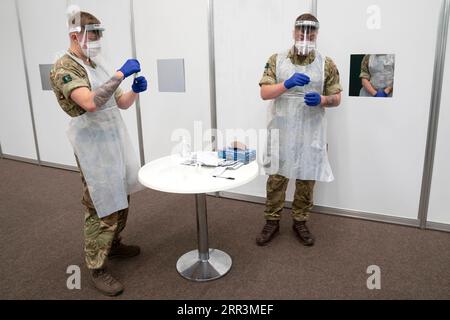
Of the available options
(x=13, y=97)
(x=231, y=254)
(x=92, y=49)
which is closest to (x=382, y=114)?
(x=231, y=254)

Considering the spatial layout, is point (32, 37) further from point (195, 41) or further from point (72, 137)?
point (72, 137)

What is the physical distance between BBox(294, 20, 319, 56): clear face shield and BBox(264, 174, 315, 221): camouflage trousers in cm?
80

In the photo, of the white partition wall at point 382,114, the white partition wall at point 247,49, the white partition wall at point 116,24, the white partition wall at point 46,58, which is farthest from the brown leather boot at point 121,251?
the white partition wall at point 46,58

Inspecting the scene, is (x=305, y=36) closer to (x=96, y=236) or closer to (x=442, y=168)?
(x=442, y=168)

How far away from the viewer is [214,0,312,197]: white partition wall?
2.66m

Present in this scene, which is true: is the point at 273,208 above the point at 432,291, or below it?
above

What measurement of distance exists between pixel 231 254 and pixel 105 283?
77 centimetres

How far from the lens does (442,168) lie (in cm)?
246

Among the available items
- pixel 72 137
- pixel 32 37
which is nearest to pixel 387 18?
pixel 72 137

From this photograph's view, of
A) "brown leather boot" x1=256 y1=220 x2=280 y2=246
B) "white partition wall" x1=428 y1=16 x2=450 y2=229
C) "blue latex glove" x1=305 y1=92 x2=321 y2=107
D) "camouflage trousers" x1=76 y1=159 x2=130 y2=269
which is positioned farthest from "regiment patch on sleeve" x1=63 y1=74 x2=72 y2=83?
"white partition wall" x1=428 y1=16 x2=450 y2=229

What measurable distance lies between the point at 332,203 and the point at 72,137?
194 cm

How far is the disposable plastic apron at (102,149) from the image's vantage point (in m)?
1.81

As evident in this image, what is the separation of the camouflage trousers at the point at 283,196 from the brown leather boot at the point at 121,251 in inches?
36.2
